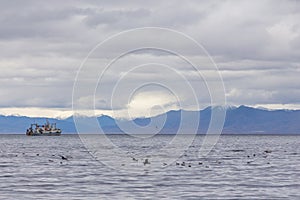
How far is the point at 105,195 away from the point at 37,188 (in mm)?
9561

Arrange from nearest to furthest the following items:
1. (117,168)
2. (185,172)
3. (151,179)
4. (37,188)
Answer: (37,188)
(151,179)
(185,172)
(117,168)

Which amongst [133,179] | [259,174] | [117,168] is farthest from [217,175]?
[117,168]

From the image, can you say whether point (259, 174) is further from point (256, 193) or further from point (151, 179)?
point (256, 193)

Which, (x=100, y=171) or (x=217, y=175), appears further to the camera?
(x=100, y=171)

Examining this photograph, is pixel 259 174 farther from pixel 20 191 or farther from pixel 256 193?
pixel 20 191

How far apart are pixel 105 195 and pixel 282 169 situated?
4061 centimetres

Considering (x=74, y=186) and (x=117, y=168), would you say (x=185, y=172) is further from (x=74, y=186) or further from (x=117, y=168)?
(x=74, y=186)

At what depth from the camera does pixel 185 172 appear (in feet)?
303

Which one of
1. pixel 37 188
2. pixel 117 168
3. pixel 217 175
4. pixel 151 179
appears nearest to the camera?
pixel 37 188

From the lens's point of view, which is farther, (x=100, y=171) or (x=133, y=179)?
(x=100, y=171)

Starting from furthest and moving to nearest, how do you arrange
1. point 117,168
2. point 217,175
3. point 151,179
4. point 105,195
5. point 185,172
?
point 117,168
point 185,172
point 217,175
point 151,179
point 105,195

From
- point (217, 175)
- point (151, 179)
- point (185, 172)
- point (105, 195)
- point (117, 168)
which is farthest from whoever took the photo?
point (117, 168)

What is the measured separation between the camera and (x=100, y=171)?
308 feet

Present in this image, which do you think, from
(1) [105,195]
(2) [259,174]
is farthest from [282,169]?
(1) [105,195]
